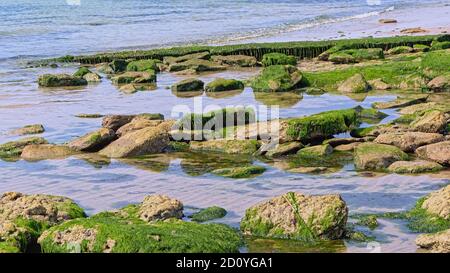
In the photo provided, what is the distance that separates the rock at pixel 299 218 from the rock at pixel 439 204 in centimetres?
146

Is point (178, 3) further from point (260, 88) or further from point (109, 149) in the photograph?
point (109, 149)

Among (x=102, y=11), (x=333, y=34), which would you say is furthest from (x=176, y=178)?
(x=102, y=11)

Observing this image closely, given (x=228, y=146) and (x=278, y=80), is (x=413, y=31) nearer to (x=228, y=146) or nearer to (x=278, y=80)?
(x=278, y=80)

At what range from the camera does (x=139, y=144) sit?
16141 mm

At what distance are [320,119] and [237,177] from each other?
3.23 metres

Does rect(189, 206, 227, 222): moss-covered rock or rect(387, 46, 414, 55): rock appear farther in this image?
rect(387, 46, 414, 55): rock

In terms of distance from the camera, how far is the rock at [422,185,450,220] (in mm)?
10742

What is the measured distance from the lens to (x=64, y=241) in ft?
31.5

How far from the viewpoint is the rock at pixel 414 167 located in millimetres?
13570

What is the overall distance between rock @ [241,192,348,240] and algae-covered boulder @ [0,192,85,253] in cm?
269

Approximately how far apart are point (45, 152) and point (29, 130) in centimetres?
273

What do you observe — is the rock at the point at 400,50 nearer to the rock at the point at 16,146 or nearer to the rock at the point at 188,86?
the rock at the point at 188,86

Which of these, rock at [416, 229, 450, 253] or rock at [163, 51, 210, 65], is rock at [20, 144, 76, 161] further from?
rock at [163, 51, 210, 65]

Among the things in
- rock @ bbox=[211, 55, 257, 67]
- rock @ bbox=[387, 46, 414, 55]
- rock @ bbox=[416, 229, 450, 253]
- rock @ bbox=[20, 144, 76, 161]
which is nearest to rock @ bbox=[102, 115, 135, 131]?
rock @ bbox=[20, 144, 76, 161]
